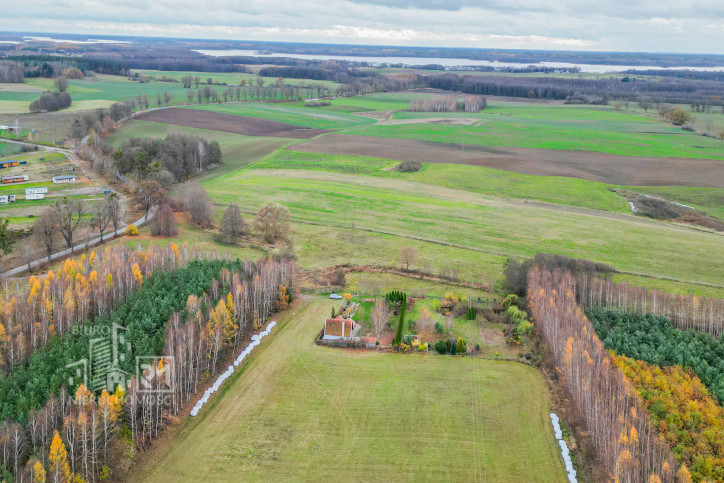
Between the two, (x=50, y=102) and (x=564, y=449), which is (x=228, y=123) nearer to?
(x=50, y=102)

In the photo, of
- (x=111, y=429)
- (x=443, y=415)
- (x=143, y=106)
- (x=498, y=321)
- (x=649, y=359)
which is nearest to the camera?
(x=111, y=429)

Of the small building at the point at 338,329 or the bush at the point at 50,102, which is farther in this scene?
the bush at the point at 50,102

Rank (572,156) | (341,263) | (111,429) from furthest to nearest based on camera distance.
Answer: (572,156), (341,263), (111,429)

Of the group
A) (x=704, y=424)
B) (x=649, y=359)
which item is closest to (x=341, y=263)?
(x=649, y=359)

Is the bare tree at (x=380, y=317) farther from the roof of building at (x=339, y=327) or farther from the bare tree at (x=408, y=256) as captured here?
the bare tree at (x=408, y=256)

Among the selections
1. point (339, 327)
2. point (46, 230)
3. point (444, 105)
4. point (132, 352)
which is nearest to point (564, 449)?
point (339, 327)

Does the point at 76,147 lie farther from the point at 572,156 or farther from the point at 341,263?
the point at 572,156

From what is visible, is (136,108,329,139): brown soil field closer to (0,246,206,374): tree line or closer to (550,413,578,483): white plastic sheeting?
(0,246,206,374): tree line

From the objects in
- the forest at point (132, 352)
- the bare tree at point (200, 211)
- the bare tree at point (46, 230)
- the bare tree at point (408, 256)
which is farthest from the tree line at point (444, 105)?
the forest at point (132, 352)
